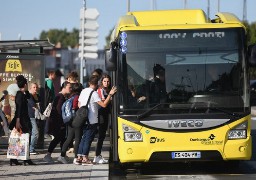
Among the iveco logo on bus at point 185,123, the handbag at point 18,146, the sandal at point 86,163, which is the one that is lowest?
the sandal at point 86,163

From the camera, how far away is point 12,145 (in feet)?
47.3

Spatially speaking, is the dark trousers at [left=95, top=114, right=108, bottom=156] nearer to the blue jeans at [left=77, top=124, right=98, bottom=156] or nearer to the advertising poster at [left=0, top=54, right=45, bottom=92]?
the blue jeans at [left=77, top=124, right=98, bottom=156]

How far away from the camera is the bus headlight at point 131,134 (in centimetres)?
1328

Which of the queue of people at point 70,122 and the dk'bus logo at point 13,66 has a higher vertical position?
the dk'bus logo at point 13,66

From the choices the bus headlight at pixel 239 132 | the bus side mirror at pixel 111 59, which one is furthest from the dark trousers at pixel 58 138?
the bus headlight at pixel 239 132

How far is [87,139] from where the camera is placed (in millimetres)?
15055

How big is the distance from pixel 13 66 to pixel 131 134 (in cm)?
582

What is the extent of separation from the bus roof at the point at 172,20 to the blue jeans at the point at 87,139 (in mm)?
1973

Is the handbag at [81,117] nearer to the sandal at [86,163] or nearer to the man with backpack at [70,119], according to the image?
the man with backpack at [70,119]

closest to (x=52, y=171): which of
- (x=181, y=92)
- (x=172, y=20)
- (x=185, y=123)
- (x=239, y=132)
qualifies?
(x=185, y=123)

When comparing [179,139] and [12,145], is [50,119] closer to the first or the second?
[12,145]

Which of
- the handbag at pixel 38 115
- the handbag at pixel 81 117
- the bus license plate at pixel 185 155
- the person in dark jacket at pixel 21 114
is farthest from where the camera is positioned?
the handbag at pixel 38 115

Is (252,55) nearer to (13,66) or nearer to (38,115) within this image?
(38,115)

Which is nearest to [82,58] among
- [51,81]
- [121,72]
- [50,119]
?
[51,81]
